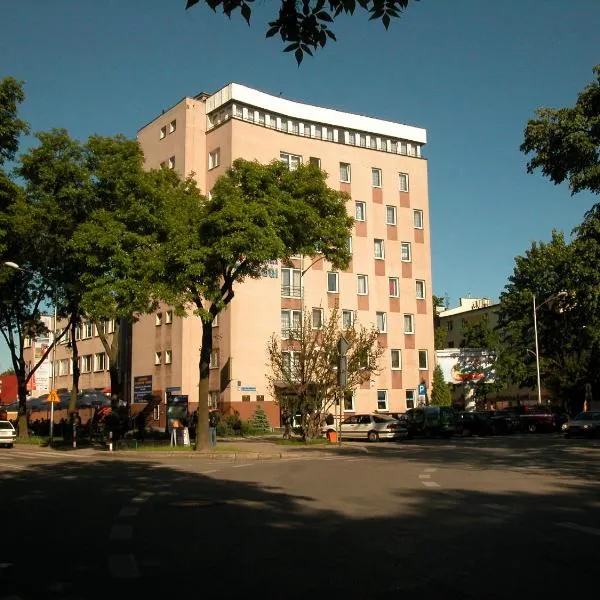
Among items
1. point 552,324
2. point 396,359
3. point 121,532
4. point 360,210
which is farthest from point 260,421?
point 121,532

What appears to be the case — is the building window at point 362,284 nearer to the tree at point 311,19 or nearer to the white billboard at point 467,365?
the white billboard at point 467,365

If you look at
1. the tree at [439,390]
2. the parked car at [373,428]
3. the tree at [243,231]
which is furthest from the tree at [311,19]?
the tree at [439,390]

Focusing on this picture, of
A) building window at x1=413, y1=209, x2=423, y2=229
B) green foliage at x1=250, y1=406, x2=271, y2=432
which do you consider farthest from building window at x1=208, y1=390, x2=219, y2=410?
building window at x1=413, y1=209, x2=423, y2=229

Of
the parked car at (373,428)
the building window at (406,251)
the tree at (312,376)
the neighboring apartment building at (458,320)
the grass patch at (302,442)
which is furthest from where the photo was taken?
the neighboring apartment building at (458,320)

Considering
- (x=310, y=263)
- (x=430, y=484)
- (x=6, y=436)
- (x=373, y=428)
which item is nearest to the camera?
(x=430, y=484)

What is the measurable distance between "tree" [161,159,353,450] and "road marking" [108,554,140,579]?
17585mm

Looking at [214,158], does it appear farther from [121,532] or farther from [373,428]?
[121,532]

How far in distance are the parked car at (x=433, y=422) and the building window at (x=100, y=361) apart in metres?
32.9

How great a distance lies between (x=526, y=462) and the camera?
20406mm

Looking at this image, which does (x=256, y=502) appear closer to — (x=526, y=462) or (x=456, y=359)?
(x=526, y=462)

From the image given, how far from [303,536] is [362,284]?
46039mm

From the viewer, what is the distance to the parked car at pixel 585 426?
118 feet

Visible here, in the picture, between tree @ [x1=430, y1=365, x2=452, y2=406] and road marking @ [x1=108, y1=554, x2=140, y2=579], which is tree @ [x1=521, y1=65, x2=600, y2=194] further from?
tree @ [x1=430, y1=365, x2=452, y2=406]

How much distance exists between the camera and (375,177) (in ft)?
185
